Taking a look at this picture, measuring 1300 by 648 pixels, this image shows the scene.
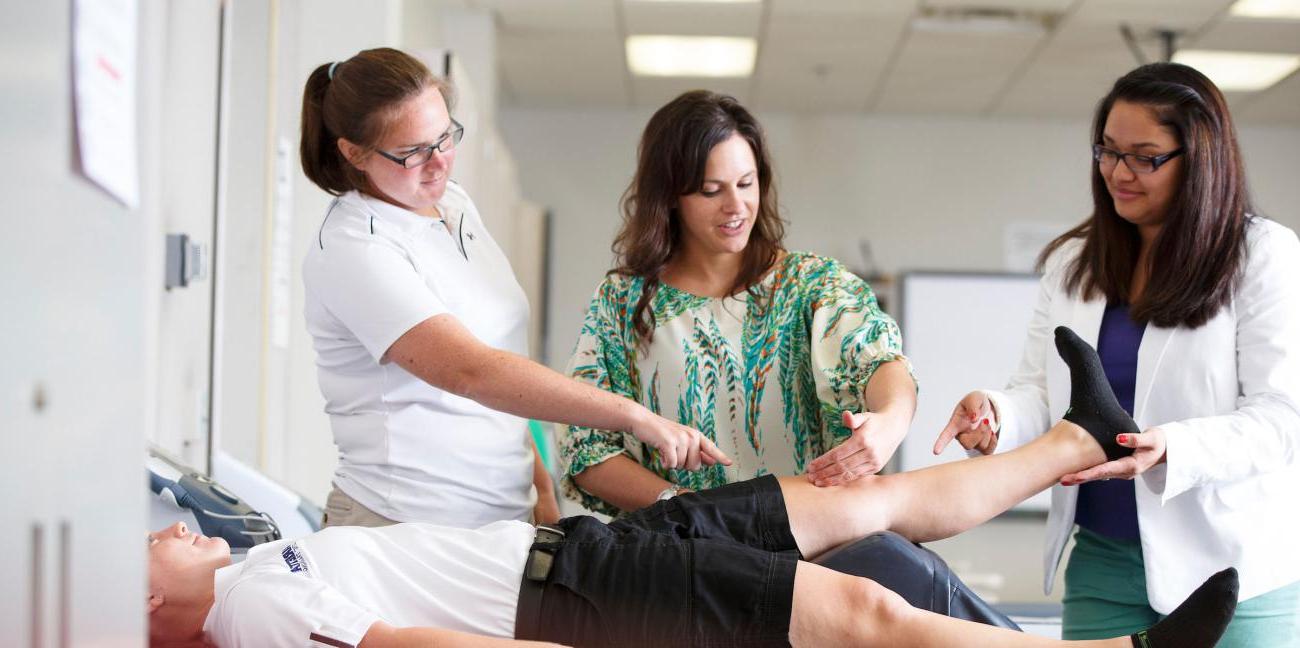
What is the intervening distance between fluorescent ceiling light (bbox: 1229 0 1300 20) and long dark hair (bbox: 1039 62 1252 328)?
3.81 m

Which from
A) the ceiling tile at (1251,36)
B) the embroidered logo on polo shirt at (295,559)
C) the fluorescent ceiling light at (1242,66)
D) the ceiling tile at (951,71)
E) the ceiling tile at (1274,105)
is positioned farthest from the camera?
the ceiling tile at (1274,105)

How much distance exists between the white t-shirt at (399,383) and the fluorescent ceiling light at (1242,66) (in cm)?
501

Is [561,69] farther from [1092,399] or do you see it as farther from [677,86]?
[1092,399]

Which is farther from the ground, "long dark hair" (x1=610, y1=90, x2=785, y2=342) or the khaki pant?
"long dark hair" (x1=610, y1=90, x2=785, y2=342)

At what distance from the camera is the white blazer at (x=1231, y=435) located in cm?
160

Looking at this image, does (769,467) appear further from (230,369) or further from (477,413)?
(230,369)

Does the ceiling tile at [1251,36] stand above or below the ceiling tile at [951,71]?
above

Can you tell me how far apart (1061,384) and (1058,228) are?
5.64m

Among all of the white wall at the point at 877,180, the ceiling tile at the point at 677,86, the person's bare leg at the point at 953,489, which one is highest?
the ceiling tile at the point at 677,86

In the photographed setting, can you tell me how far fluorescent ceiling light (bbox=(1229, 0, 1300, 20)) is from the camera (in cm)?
495

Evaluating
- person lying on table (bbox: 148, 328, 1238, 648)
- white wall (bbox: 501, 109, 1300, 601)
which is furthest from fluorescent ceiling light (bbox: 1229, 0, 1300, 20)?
person lying on table (bbox: 148, 328, 1238, 648)

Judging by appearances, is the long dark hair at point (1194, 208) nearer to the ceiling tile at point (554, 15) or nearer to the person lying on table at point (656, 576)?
the person lying on table at point (656, 576)

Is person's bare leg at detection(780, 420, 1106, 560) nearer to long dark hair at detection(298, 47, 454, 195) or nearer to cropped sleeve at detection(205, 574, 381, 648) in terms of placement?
cropped sleeve at detection(205, 574, 381, 648)

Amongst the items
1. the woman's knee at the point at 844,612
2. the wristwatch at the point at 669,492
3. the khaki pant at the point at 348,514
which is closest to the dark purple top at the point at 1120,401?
the woman's knee at the point at 844,612
